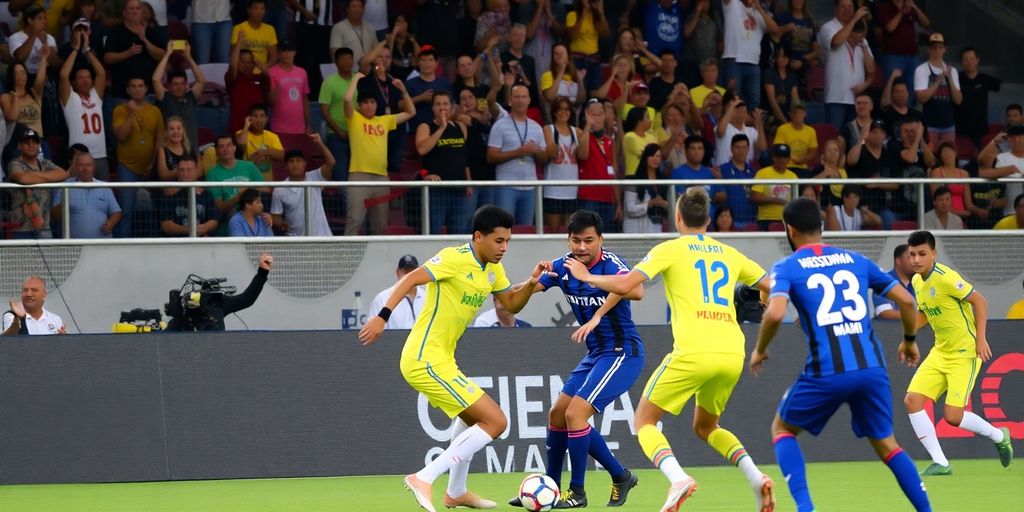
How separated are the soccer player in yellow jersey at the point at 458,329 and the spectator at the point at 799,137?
919 centimetres

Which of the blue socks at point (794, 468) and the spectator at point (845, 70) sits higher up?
the spectator at point (845, 70)

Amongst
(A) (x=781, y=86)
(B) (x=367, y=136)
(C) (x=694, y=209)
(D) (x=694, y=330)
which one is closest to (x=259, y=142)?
(B) (x=367, y=136)

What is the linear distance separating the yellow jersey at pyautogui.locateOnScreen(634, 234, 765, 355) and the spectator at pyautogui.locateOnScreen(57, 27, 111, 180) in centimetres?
926

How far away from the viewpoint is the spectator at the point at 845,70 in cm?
2066

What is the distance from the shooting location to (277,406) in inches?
553

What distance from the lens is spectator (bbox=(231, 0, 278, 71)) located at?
18578mm

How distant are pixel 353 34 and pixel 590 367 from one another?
944 centimetres

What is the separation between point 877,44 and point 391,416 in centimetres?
1133

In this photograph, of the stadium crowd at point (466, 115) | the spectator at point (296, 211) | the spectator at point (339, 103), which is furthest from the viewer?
the spectator at point (339, 103)

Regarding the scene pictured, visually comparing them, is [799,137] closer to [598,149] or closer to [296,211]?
[598,149]

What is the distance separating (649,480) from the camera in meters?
13.3

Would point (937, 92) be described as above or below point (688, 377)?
above

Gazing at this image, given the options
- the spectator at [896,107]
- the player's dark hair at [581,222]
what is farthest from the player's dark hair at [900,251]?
the player's dark hair at [581,222]

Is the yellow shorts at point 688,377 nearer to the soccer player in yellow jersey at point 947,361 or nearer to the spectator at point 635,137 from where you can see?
the soccer player in yellow jersey at point 947,361
